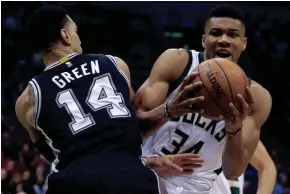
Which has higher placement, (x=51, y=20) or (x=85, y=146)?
(x=51, y=20)

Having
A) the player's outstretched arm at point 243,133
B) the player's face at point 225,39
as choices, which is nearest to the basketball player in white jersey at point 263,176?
the player's outstretched arm at point 243,133

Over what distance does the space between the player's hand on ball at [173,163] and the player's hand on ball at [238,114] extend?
40 centimetres

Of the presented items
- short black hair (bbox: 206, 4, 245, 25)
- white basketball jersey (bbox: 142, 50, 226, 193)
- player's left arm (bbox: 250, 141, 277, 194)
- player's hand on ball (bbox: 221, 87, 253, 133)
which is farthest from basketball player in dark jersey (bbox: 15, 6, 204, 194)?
player's left arm (bbox: 250, 141, 277, 194)

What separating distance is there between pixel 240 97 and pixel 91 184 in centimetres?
83

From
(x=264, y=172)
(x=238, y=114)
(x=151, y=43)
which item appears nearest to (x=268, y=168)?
(x=264, y=172)

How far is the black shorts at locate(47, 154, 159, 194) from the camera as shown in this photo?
291 centimetres

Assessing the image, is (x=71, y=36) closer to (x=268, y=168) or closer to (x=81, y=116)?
(x=81, y=116)

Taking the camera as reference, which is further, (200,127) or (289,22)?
(289,22)

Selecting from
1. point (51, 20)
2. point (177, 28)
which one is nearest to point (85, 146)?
point (51, 20)

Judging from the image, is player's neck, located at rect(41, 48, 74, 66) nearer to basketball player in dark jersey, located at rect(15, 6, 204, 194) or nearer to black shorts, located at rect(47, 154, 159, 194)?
basketball player in dark jersey, located at rect(15, 6, 204, 194)

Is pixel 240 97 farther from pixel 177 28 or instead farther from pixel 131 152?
pixel 177 28

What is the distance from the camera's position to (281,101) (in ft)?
44.5

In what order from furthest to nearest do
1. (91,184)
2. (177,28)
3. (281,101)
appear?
(177,28), (281,101), (91,184)

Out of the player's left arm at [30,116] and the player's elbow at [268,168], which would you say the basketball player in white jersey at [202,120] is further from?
the player's elbow at [268,168]
